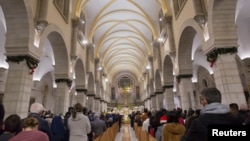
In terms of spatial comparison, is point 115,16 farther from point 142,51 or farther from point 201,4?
point 201,4

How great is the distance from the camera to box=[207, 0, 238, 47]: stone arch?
20.3 ft

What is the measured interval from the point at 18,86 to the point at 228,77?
7.11m

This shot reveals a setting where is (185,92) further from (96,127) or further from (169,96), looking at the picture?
(96,127)

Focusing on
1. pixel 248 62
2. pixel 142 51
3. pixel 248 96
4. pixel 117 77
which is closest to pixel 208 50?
pixel 248 62

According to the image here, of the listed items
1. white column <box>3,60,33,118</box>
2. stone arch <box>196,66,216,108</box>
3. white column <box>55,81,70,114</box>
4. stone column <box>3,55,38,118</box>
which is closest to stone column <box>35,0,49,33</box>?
stone column <box>3,55,38,118</box>

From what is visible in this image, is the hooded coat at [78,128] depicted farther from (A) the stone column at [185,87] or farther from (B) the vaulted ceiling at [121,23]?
(B) the vaulted ceiling at [121,23]

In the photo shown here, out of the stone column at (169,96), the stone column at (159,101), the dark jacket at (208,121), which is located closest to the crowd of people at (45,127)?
the dark jacket at (208,121)

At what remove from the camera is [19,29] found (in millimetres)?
6543

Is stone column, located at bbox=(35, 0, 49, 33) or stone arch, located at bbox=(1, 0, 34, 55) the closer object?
stone arch, located at bbox=(1, 0, 34, 55)

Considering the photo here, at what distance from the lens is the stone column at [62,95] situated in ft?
33.0

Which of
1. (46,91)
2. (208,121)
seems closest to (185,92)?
(208,121)

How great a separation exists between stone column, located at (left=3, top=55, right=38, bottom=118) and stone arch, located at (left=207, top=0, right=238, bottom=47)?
21.9ft

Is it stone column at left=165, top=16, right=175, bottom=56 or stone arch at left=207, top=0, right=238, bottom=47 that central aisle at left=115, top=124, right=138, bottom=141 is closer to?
stone column at left=165, top=16, right=175, bottom=56

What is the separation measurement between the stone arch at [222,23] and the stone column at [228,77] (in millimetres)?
317
